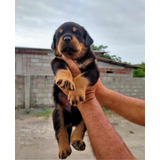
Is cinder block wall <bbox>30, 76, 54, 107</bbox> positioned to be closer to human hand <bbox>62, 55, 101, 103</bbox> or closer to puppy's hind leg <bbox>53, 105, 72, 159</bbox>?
puppy's hind leg <bbox>53, 105, 72, 159</bbox>

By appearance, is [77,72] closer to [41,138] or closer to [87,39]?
[87,39]

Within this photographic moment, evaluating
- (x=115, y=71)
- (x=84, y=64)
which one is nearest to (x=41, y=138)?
(x=84, y=64)

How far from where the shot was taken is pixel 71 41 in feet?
Result: 3.60

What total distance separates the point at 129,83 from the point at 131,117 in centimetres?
79

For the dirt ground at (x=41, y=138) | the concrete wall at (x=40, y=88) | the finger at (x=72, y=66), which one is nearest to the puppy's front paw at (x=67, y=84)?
the finger at (x=72, y=66)

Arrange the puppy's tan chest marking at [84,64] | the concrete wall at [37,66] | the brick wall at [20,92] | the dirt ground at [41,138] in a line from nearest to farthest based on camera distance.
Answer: the puppy's tan chest marking at [84,64] → the dirt ground at [41,138] → the concrete wall at [37,66] → the brick wall at [20,92]

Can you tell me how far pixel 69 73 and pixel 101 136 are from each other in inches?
15.8

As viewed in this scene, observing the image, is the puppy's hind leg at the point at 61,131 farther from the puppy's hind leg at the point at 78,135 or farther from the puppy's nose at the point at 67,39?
the puppy's nose at the point at 67,39

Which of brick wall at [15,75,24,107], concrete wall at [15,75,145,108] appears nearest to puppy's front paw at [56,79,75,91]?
concrete wall at [15,75,145,108]

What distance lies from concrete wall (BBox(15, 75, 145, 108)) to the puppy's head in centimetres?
65

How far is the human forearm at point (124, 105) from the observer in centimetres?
126

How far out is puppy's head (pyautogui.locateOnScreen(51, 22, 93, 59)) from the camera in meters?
1.11
